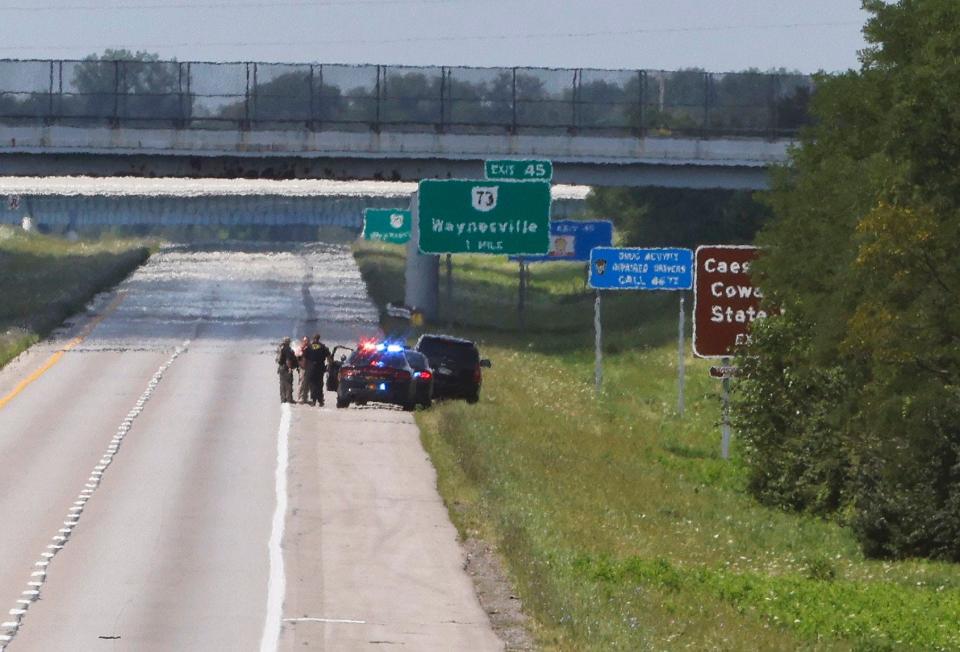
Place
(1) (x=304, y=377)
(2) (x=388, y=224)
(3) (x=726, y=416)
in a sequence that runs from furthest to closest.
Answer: (2) (x=388, y=224)
(1) (x=304, y=377)
(3) (x=726, y=416)

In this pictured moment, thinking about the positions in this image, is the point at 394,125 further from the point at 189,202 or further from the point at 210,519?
the point at 189,202

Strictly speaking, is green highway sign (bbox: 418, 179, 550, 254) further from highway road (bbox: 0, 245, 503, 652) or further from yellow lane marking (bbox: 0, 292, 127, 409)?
yellow lane marking (bbox: 0, 292, 127, 409)

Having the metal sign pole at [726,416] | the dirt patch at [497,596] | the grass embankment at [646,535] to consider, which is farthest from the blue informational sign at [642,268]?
the dirt patch at [497,596]

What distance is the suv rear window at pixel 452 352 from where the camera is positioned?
156 ft

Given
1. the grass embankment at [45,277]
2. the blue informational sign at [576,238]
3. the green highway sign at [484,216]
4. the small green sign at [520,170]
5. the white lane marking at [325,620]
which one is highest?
the small green sign at [520,170]

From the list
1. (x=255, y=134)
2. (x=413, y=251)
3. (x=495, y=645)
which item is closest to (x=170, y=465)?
(x=495, y=645)

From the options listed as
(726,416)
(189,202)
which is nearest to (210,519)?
(726,416)

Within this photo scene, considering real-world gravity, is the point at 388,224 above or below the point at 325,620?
above

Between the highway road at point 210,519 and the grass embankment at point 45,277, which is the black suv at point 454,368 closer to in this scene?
the highway road at point 210,519

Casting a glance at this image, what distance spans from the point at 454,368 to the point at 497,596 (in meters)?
24.2

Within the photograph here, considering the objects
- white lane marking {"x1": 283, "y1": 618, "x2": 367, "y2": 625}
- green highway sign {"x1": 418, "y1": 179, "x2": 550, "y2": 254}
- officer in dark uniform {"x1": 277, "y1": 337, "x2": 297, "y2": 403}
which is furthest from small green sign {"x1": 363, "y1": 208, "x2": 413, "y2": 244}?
white lane marking {"x1": 283, "y1": 618, "x2": 367, "y2": 625}

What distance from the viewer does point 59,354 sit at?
59.0 m

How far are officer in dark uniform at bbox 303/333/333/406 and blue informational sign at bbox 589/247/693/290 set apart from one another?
873 centimetres

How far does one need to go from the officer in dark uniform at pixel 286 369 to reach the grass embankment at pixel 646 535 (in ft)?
11.8
